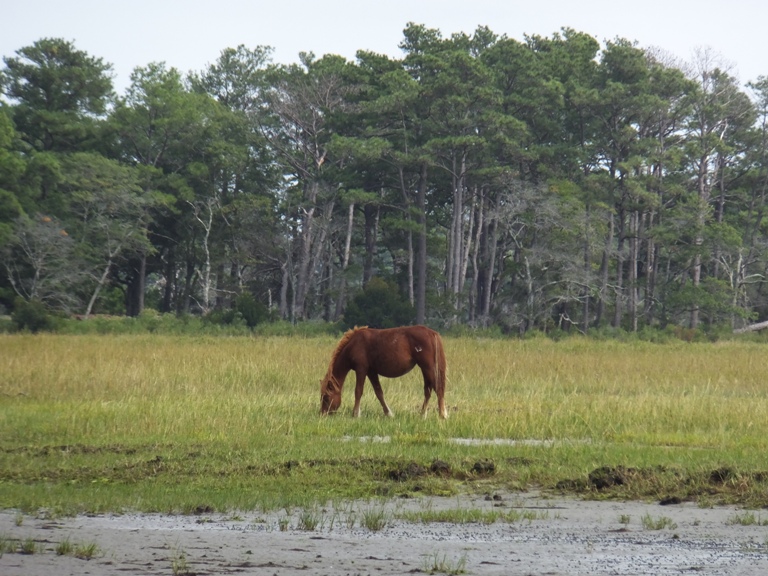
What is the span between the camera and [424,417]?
48.3 ft

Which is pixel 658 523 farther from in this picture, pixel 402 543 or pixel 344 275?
pixel 344 275

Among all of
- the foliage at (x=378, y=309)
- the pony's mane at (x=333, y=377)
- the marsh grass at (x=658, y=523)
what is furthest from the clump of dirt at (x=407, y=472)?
the foliage at (x=378, y=309)

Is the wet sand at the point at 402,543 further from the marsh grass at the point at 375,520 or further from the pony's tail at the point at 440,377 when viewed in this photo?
the pony's tail at the point at 440,377

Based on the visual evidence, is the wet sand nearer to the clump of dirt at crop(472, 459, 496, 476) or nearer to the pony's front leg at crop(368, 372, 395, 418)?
the clump of dirt at crop(472, 459, 496, 476)

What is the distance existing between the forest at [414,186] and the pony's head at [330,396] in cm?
2832

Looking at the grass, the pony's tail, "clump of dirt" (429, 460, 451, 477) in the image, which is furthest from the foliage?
"clump of dirt" (429, 460, 451, 477)

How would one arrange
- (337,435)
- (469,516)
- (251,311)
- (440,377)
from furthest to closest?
(251,311) → (440,377) → (337,435) → (469,516)

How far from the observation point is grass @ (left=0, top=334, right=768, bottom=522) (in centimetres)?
962

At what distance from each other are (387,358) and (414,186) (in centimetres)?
3840

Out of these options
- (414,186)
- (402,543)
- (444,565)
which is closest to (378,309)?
(414,186)

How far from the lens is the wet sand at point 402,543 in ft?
22.0

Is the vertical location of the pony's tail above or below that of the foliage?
below

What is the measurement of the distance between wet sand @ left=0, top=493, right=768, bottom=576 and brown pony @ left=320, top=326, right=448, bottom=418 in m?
5.89

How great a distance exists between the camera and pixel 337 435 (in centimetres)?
1325
